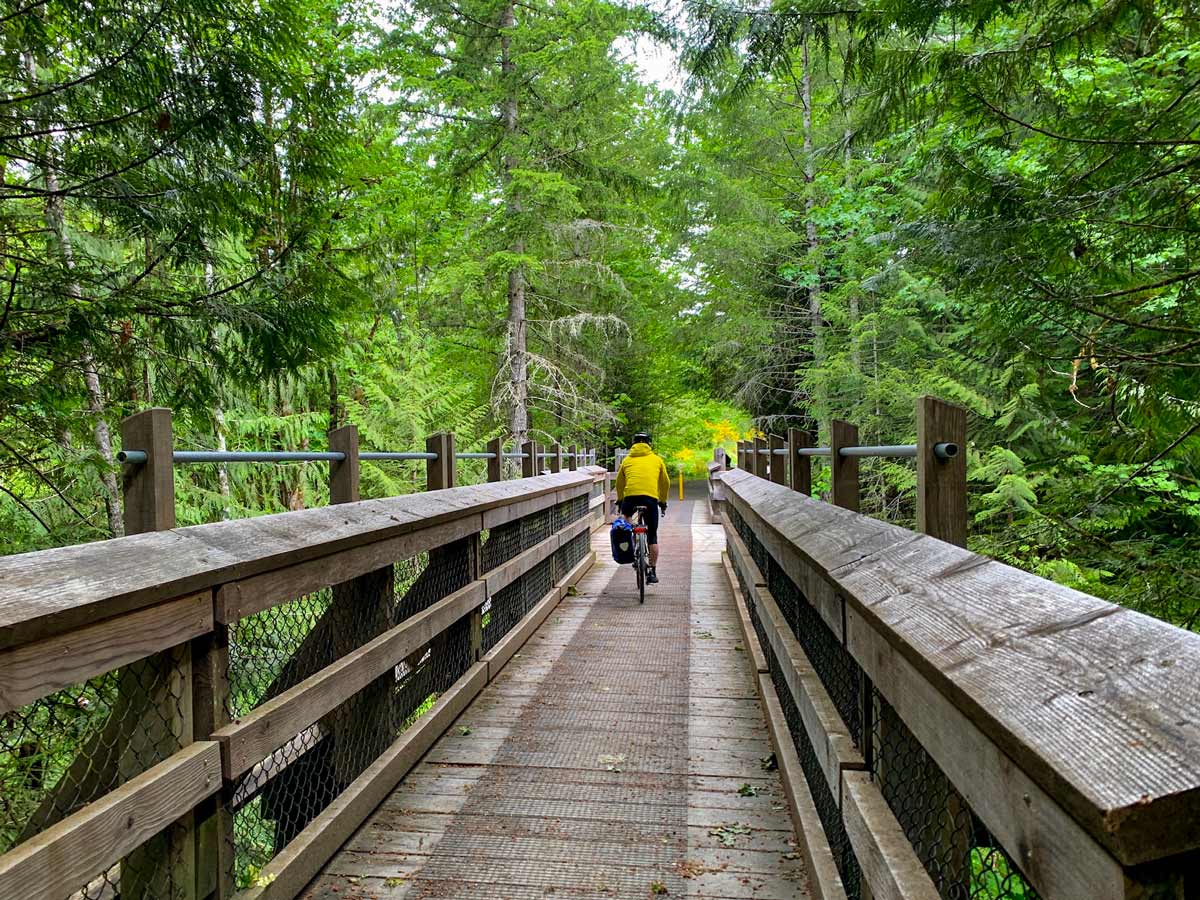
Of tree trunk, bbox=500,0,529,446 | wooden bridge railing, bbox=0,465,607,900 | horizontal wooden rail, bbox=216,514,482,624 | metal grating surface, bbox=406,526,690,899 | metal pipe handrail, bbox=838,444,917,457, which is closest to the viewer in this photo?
wooden bridge railing, bbox=0,465,607,900

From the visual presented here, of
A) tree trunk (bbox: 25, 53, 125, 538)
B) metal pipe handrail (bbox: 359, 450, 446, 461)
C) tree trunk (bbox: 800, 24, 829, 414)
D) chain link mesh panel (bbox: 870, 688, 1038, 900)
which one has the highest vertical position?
tree trunk (bbox: 800, 24, 829, 414)

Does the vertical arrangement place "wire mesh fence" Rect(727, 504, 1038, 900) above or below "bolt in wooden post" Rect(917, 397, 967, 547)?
below

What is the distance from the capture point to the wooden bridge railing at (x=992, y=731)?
0.68 m

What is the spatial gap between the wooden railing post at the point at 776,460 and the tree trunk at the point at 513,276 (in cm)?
698

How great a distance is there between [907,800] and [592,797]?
5.46ft

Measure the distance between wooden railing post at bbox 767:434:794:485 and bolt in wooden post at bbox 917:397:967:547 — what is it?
12.5 ft

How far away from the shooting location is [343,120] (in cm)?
466

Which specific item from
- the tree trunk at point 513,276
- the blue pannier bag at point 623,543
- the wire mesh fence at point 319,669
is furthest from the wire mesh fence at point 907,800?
the tree trunk at point 513,276

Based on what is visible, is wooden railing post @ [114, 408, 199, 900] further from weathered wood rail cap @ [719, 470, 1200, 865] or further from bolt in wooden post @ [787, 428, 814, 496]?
bolt in wooden post @ [787, 428, 814, 496]

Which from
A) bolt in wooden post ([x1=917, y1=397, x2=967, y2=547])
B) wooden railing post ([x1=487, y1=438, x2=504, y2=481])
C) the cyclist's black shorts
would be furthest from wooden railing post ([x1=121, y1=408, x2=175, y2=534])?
the cyclist's black shorts

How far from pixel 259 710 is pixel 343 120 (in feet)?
12.4

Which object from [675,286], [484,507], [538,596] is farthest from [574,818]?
[675,286]

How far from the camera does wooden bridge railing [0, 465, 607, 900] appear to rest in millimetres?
1459

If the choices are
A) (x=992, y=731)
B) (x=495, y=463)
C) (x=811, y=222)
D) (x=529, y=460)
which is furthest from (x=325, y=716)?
(x=811, y=222)
